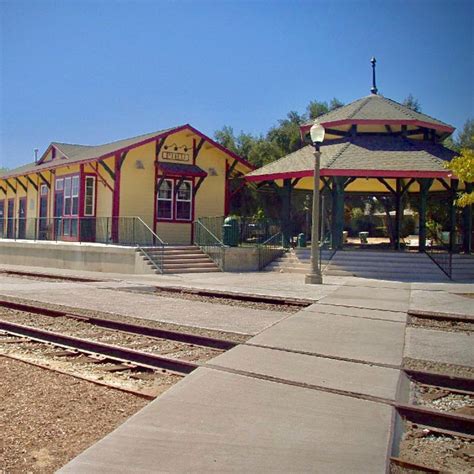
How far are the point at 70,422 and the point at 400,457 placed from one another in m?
2.55

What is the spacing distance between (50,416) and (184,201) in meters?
21.7

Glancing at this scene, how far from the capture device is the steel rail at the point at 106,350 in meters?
6.12

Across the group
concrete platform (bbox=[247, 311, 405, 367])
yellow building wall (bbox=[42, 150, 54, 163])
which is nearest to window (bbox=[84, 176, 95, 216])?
yellow building wall (bbox=[42, 150, 54, 163])

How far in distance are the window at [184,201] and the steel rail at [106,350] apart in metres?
17.2

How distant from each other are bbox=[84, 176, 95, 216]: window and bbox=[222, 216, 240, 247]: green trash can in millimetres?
7165

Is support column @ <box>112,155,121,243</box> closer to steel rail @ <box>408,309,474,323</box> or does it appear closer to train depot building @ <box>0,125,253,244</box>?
train depot building @ <box>0,125,253,244</box>

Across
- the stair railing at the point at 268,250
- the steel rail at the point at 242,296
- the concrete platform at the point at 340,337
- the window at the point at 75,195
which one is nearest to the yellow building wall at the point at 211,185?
the stair railing at the point at 268,250

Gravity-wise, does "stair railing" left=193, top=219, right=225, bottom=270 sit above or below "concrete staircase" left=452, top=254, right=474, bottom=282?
above

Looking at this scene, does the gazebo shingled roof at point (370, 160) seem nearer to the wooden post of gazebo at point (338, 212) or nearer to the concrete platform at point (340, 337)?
the wooden post of gazebo at point (338, 212)

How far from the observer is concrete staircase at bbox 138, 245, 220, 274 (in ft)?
64.8

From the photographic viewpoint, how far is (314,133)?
1631cm

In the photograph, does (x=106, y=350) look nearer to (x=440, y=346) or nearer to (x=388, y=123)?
(x=440, y=346)

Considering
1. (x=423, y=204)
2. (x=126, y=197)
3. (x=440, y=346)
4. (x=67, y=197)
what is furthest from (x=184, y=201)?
(x=440, y=346)

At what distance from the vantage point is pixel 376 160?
20906 millimetres
